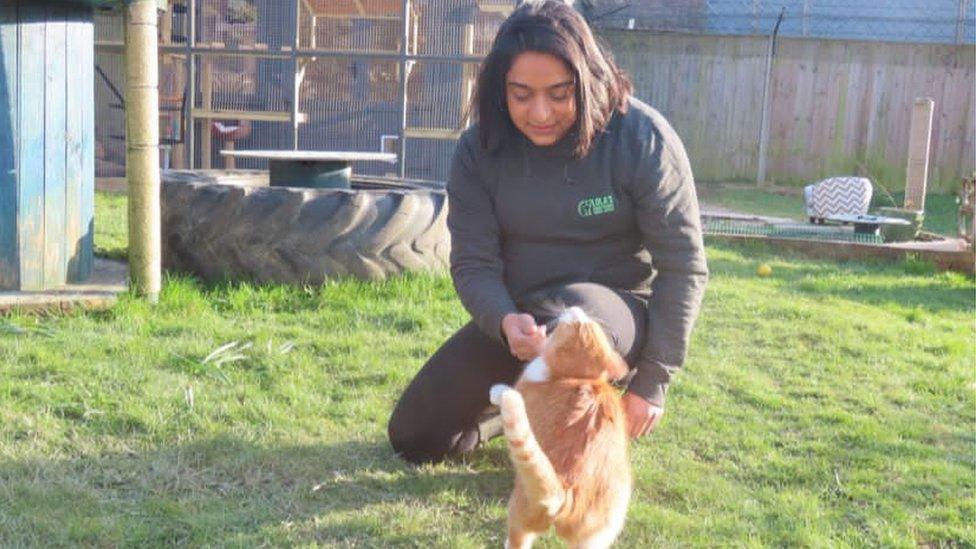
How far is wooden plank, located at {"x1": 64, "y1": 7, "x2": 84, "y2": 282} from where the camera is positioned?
5.30 metres

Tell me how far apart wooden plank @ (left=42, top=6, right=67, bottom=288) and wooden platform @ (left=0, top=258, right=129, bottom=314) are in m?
0.16

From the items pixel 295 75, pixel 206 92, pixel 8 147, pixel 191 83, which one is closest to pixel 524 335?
pixel 8 147

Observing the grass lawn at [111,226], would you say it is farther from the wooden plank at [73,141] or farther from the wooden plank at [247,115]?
the wooden plank at [247,115]

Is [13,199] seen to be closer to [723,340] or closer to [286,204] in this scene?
[286,204]

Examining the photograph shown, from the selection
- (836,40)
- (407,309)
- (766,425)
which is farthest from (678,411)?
(836,40)

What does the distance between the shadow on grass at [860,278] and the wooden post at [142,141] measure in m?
3.65

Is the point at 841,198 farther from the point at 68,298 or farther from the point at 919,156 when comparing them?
the point at 68,298

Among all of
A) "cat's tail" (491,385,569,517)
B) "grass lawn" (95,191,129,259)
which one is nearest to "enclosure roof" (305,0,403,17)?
"grass lawn" (95,191,129,259)

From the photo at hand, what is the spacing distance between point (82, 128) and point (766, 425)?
3537 millimetres

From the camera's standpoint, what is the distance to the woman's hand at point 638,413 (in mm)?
3062

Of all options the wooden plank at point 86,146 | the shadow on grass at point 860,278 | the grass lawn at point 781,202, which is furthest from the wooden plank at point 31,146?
the grass lawn at point 781,202

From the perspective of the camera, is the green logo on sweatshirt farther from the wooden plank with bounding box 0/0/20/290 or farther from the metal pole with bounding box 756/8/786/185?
the metal pole with bounding box 756/8/786/185

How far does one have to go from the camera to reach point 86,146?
547cm

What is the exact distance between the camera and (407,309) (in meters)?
5.44
